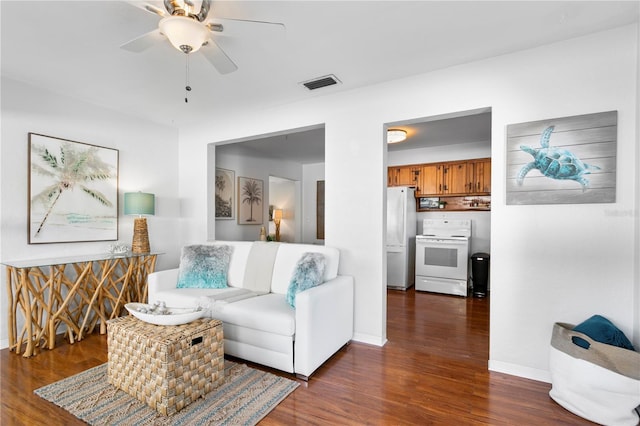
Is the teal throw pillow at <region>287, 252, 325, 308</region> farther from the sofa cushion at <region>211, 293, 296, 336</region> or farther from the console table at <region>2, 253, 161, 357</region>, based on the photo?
the console table at <region>2, 253, 161, 357</region>

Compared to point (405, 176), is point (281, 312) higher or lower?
lower

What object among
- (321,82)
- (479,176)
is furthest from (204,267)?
(479,176)

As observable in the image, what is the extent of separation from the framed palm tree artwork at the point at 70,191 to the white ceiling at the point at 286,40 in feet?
2.06

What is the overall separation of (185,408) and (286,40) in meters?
2.54

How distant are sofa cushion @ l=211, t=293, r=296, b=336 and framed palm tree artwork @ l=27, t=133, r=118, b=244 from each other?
6.29ft

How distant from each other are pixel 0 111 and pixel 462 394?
446cm

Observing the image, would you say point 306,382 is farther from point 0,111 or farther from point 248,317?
point 0,111

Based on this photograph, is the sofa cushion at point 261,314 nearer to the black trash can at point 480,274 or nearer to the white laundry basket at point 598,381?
the white laundry basket at point 598,381

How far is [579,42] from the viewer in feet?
7.18

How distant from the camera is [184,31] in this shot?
1754 mm

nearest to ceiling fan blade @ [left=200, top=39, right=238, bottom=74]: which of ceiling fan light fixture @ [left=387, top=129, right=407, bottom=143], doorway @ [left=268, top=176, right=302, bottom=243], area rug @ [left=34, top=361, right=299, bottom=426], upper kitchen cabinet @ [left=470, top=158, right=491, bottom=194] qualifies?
area rug @ [left=34, top=361, right=299, bottom=426]

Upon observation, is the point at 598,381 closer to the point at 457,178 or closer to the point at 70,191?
the point at 457,178

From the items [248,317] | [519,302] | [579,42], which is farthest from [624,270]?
A: [248,317]

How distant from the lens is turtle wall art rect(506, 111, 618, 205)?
2.11m
